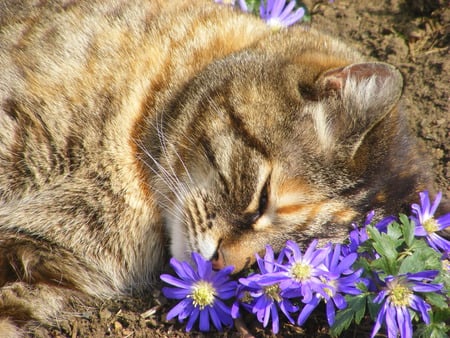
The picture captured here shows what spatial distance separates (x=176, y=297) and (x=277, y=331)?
482 millimetres

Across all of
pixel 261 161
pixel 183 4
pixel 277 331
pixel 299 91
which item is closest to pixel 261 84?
pixel 299 91

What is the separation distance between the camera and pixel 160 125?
2.97 meters

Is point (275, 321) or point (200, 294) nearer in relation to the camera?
point (275, 321)

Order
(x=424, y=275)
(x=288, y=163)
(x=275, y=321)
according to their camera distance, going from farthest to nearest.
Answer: (x=288, y=163)
(x=275, y=321)
(x=424, y=275)

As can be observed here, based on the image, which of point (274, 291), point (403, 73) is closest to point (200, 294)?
point (274, 291)

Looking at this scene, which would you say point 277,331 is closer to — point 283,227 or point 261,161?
point 283,227

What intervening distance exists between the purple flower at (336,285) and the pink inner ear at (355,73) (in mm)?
731

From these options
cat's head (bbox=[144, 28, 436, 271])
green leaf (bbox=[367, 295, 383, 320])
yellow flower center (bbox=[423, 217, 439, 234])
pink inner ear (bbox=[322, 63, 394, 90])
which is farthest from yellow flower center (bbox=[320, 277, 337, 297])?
pink inner ear (bbox=[322, 63, 394, 90])

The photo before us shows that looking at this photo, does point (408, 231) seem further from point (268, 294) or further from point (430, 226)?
point (268, 294)

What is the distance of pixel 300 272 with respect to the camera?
2453mm

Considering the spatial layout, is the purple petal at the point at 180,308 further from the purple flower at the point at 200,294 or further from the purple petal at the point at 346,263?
the purple petal at the point at 346,263

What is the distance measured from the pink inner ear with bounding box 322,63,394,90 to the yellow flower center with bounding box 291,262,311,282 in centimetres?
80

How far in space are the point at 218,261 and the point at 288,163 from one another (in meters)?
0.54

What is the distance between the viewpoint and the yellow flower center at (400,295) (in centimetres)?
233
